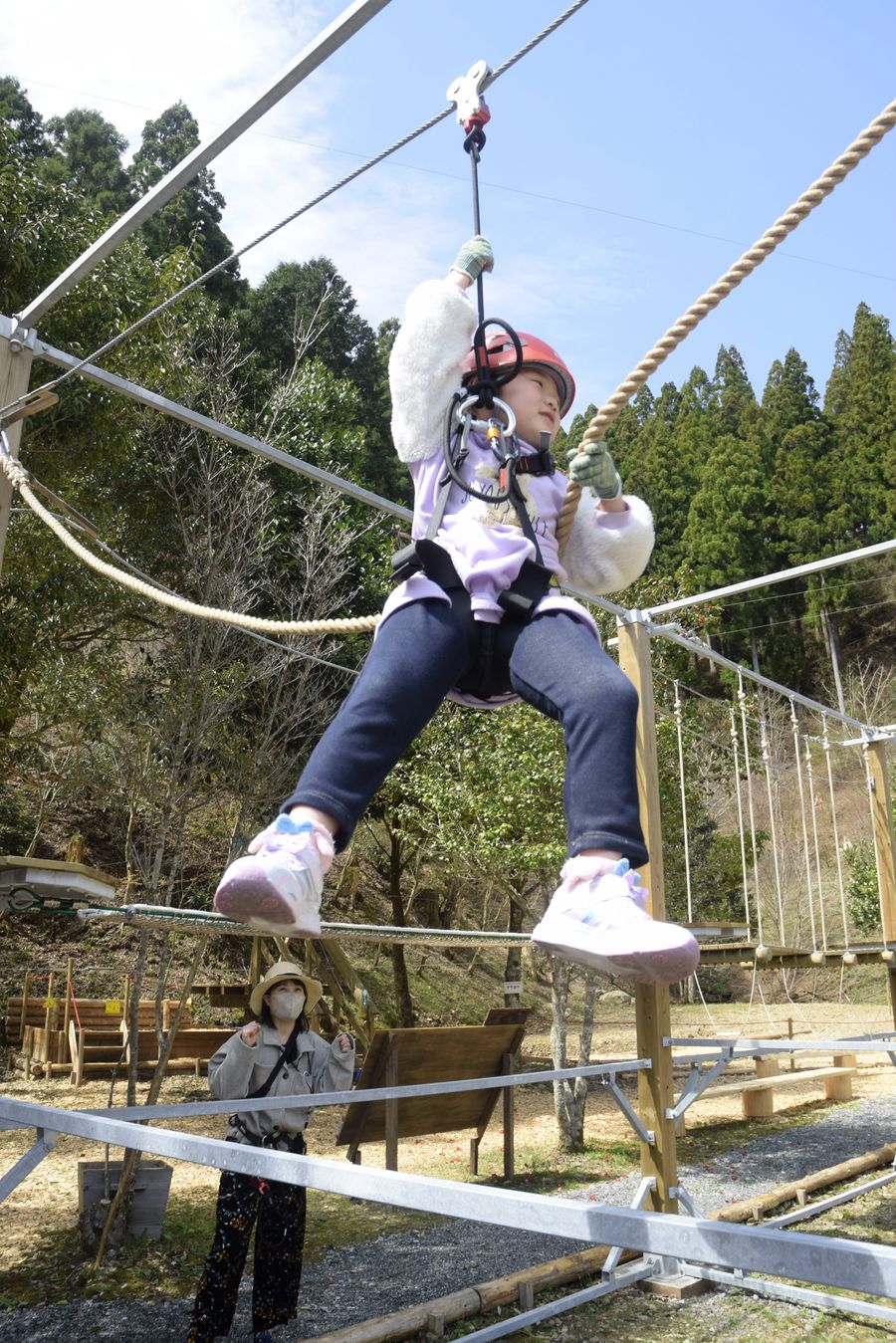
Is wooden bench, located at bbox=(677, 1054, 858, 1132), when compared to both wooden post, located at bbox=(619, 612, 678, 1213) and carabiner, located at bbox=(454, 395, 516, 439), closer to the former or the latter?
wooden post, located at bbox=(619, 612, 678, 1213)

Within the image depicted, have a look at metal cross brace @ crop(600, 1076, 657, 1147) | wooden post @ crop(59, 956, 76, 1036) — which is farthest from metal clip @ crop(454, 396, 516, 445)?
Result: wooden post @ crop(59, 956, 76, 1036)

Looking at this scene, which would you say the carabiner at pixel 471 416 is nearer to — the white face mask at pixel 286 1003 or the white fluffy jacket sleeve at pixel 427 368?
the white fluffy jacket sleeve at pixel 427 368

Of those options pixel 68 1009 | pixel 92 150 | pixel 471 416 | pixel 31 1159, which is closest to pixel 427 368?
pixel 471 416

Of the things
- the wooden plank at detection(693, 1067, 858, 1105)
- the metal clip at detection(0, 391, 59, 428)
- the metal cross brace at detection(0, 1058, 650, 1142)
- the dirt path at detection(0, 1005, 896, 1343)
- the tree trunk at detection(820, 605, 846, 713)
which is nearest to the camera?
the metal cross brace at detection(0, 1058, 650, 1142)

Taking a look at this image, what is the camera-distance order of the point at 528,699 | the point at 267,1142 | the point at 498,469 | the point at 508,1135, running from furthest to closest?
the point at 508,1135 → the point at 267,1142 → the point at 498,469 → the point at 528,699

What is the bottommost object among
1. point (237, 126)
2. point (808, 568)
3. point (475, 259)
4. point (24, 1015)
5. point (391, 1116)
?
point (391, 1116)

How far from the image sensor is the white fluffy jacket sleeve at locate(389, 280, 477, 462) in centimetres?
199

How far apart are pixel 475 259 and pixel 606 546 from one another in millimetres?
613

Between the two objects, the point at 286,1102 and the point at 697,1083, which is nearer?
the point at 286,1102

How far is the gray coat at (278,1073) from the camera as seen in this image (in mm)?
3820

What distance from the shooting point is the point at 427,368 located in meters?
1.99

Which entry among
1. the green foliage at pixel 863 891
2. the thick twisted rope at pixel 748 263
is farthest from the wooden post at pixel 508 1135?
the green foliage at pixel 863 891

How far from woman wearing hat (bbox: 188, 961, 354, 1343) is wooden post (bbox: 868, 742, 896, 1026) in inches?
179

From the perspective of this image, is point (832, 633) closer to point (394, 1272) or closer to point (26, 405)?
point (394, 1272)
